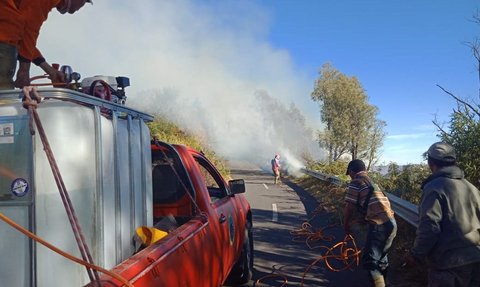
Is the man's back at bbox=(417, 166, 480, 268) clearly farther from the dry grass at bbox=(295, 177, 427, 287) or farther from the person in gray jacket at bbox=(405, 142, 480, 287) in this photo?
the dry grass at bbox=(295, 177, 427, 287)

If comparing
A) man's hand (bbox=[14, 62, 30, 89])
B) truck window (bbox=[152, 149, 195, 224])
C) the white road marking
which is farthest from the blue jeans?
the white road marking

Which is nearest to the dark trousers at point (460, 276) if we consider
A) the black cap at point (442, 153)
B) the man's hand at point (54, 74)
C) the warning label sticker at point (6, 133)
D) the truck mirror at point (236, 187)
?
the black cap at point (442, 153)

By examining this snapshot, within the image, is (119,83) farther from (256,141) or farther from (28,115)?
(256,141)

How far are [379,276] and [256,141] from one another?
43.0 m

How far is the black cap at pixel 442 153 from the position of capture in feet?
11.3

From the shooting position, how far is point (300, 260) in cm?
709

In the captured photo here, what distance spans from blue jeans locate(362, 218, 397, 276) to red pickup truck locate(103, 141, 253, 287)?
1534 mm

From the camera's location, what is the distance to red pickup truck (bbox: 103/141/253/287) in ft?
8.76

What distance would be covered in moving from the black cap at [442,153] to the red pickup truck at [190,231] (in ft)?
6.65

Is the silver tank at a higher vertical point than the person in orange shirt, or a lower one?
lower

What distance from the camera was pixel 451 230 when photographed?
326 cm

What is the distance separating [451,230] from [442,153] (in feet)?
2.00

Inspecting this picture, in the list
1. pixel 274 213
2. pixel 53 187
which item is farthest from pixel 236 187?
pixel 274 213

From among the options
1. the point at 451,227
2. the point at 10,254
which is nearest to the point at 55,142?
the point at 10,254
